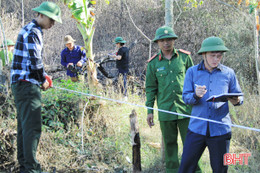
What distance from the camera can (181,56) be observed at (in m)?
3.78

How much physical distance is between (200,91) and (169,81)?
34.6 inches

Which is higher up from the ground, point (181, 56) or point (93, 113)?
point (181, 56)

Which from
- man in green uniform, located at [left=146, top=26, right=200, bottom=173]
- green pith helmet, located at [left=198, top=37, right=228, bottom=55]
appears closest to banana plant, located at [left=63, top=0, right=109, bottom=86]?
man in green uniform, located at [left=146, top=26, right=200, bottom=173]

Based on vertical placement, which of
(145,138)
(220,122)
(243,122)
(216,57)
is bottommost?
(145,138)

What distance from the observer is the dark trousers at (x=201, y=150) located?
285 cm

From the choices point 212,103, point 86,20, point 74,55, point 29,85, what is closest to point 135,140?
point 212,103

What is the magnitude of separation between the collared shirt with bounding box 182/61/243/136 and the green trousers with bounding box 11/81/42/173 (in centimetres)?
187

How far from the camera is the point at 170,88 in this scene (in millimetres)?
3689

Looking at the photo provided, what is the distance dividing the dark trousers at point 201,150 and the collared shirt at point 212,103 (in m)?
0.06

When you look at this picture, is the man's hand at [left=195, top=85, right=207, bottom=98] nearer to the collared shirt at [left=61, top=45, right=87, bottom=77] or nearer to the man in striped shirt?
the man in striped shirt

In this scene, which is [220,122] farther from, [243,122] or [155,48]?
[155,48]

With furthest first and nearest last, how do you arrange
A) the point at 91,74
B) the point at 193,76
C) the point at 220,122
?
the point at 91,74 < the point at 193,76 < the point at 220,122

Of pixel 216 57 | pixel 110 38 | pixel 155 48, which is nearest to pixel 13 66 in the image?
pixel 216 57

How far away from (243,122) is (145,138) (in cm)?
215
